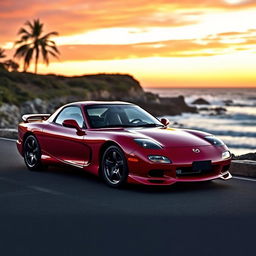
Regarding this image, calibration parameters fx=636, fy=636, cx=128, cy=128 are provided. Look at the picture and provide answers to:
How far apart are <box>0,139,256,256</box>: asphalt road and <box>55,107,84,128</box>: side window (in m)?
0.99

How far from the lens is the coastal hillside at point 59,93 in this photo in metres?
57.3

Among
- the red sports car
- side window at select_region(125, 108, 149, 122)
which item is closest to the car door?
the red sports car

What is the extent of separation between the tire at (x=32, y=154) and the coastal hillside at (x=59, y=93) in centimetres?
3135

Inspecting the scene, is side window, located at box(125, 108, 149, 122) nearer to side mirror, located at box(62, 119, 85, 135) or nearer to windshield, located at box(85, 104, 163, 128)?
windshield, located at box(85, 104, 163, 128)

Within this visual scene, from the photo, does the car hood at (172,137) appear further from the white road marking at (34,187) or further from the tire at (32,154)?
the tire at (32,154)

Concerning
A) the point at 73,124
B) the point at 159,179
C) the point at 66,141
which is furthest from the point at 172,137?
the point at 66,141

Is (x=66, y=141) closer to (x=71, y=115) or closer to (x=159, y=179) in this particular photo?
(x=71, y=115)

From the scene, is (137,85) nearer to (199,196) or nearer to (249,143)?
(249,143)

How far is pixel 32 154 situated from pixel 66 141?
1.32 meters

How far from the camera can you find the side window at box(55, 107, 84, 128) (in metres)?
10.9

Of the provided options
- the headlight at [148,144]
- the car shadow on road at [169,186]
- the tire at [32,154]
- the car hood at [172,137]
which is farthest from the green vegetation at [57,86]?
the headlight at [148,144]

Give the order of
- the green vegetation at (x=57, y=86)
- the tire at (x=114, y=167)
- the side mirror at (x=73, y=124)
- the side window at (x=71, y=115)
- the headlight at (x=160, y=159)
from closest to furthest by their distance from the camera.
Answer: the headlight at (x=160, y=159), the tire at (x=114, y=167), the side mirror at (x=73, y=124), the side window at (x=71, y=115), the green vegetation at (x=57, y=86)

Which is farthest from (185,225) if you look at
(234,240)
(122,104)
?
(122,104)

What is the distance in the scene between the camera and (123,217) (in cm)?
761
